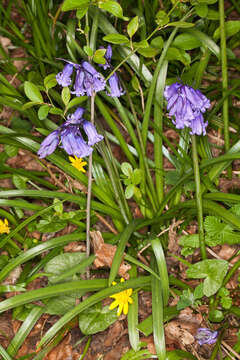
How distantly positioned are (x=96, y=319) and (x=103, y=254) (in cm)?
31

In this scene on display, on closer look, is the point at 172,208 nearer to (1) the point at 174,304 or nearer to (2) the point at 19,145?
(1) the point at 174,304

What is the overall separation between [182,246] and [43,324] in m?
0.84

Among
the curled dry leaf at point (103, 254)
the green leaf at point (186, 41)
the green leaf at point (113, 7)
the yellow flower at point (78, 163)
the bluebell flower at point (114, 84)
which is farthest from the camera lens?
the yellow flower at point (78, 163)

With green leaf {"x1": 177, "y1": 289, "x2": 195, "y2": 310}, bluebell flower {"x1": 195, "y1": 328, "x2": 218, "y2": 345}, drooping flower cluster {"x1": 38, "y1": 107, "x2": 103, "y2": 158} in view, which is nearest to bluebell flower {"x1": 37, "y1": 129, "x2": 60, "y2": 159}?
drooping flower cluster {"x1": 38, "y1": 107, "x2": 103, "y2": 158}

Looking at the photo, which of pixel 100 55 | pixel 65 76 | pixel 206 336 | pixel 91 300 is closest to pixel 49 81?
pixel 65 76

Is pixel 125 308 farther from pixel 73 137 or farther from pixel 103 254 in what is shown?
pixel 73 137

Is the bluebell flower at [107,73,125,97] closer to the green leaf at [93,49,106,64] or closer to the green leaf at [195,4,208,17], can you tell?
the green leaf at [93,49,106,64]

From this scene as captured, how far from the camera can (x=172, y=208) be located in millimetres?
2072

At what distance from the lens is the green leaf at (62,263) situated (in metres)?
2.07

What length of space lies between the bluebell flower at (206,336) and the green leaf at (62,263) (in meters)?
0.68

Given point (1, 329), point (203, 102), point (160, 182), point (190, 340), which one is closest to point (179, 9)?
point (203, 102)

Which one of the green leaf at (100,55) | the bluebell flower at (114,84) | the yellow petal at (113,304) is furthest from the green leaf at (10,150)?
the yellow petal at (113,304)

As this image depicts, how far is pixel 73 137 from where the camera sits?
1.63m

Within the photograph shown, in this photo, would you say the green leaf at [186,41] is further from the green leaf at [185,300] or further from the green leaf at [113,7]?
the green leaf at [185,300]
